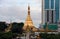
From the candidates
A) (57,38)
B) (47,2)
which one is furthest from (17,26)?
(57,38)

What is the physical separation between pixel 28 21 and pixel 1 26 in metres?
7.04

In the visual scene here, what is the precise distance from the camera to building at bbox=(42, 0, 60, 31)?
95625 millimetres

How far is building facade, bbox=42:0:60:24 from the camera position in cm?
9568

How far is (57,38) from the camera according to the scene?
42.8 m

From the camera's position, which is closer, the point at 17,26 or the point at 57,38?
the point at 57,38

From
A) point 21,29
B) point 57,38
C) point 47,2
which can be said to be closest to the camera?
point 57,38

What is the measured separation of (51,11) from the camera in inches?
3868

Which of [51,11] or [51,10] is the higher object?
[51,10]

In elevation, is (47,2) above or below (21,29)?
above

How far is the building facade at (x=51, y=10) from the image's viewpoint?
95.7m

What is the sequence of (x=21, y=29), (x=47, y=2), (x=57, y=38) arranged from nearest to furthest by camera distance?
(x=57, y=38) < (x=21, y=29) < (x=47, y=2)

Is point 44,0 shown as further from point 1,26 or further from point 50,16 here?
point 1,26

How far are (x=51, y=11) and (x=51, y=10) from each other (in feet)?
2.29

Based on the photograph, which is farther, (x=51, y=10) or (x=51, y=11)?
(x=51, y=11)
